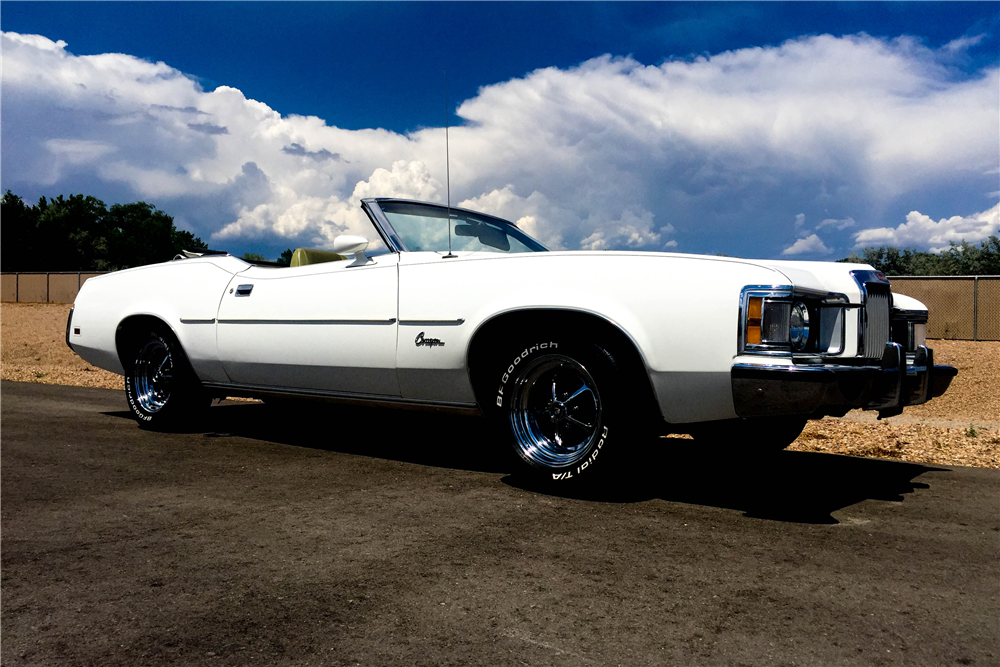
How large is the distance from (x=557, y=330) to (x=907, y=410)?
7.79 meters

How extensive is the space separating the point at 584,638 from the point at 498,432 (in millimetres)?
1996

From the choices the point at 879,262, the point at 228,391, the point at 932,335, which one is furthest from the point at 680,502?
the point at 879,262

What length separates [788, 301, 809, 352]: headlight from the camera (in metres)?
3.38

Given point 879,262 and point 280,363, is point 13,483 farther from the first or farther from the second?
point 879,262

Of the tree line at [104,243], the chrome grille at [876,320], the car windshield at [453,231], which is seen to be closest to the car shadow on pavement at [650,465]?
the chrome grille at [876,320]

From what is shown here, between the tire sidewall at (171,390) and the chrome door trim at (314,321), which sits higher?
the chrome door trim at (314,321)

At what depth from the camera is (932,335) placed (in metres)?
18.2

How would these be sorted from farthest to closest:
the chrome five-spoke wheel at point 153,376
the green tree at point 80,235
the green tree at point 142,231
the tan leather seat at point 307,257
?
the green tree at point 142,231 → the green tree at point 80,235 → the chrome five-spoke wheel at point 153,376 → the tan leather seat at point 307,257

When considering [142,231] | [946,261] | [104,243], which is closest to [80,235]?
[104,243]

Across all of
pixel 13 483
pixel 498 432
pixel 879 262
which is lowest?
pixel 13 483

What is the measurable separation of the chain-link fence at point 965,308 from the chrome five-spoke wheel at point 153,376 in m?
17.0

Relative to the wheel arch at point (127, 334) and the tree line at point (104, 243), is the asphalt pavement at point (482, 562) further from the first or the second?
the tree line at point (104, 243)

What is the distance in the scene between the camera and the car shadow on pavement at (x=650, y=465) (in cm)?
380

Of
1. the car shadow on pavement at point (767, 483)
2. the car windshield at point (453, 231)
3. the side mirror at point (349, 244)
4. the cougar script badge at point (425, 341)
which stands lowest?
the car shadow on pavement at point (767, 483)
